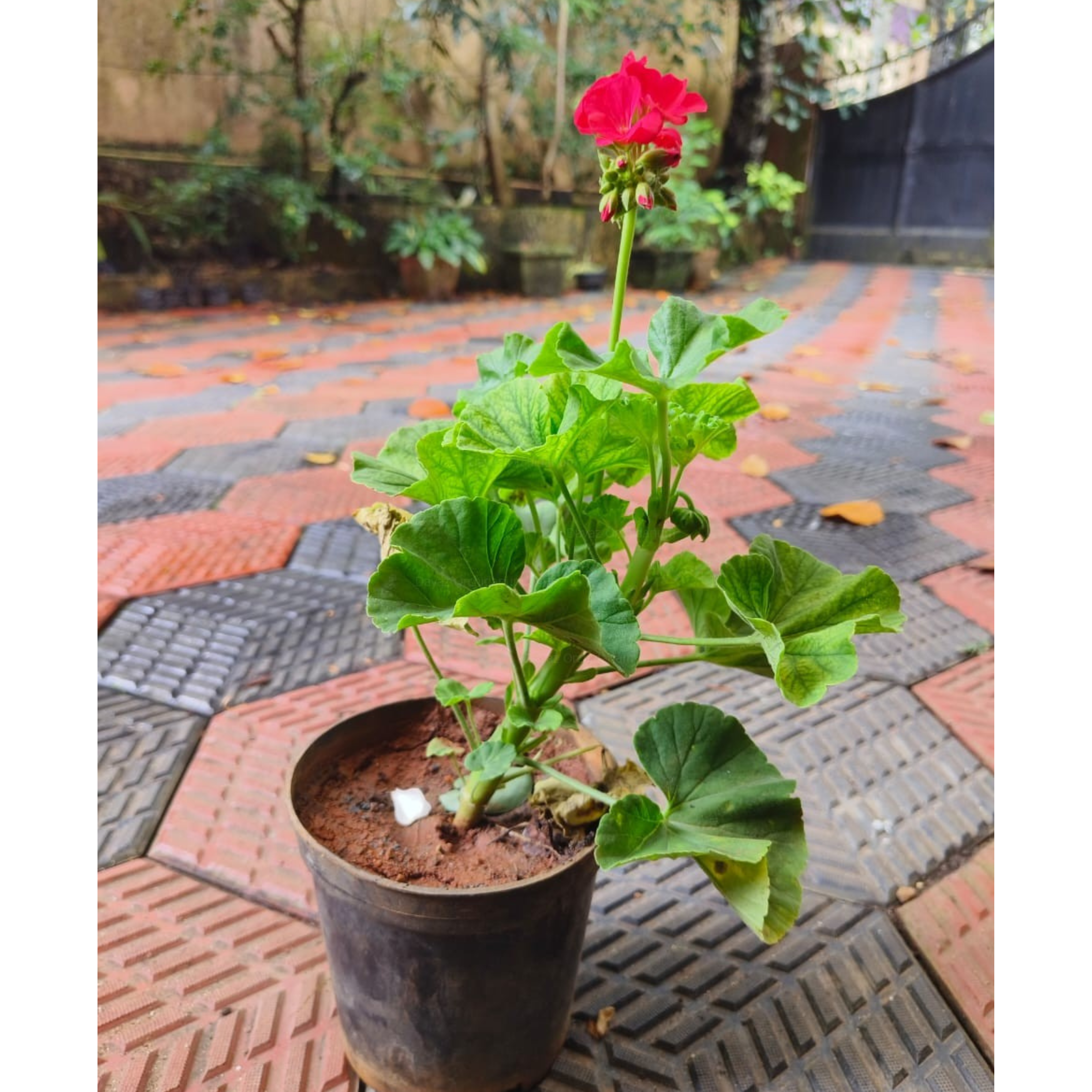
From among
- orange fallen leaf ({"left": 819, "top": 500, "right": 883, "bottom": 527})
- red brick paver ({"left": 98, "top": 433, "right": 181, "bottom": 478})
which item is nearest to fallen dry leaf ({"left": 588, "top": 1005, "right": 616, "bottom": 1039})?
orange fallen leaf ({"left": 819, "top": 500, "right": 883, "bottom": 527})

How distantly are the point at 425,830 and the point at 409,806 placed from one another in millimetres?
28

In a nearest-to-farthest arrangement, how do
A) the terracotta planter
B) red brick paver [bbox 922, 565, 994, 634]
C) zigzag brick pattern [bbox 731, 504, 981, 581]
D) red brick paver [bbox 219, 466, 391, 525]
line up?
red brick paver [bbox 922, 565, 994, 634] → zigzag brick pattern [bbox 731, 504, 981, 581] → red brick paver [bbox 219, 466, 391, 525] → the terracotta planter

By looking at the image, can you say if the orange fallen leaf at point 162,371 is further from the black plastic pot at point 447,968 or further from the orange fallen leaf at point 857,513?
the black plastic pot at point 447,968

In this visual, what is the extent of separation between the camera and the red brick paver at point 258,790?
101 cm

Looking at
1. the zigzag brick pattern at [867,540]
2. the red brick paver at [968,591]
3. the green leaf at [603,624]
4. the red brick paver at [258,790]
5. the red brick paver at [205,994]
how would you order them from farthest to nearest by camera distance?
the zigzag brick pattern at [867,540], the red brick paver at [968,591], the red brick paver at [258,790], the red brick paver at [205,994], the green leaf at [603,624]

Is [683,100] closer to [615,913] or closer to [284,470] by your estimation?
[615,913]

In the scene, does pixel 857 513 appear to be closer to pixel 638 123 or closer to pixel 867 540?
pixel 867 540

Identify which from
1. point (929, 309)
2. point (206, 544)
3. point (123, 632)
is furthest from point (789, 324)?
point (123, 632)

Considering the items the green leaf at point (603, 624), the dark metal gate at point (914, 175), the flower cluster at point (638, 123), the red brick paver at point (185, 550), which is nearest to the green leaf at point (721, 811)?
the green leaf at point (603, 624)

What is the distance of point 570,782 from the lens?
662mm

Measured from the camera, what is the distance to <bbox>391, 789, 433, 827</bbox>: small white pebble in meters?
0.79

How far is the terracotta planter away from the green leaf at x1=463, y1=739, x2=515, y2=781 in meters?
4.32

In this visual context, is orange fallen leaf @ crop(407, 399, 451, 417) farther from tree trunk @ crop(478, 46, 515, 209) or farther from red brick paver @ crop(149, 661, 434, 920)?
tree trunk @ crop(478, 46, 515, 209)

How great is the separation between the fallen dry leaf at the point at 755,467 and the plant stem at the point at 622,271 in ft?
5.55
